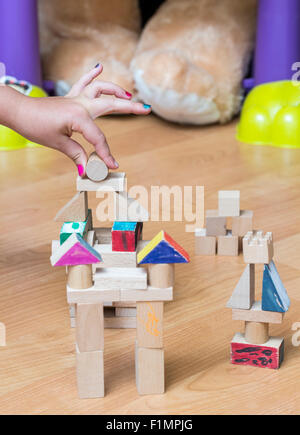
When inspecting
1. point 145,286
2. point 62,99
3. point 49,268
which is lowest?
point 49,268

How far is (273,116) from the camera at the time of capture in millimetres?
1418

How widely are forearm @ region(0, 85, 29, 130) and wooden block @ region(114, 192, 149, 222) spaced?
0.19m

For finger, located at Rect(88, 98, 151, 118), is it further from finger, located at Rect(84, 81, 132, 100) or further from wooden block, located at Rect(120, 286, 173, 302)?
wooden block, located at Rect(120, 286, 173, 302)

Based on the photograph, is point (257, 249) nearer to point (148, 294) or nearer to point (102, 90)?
point (148, 294)

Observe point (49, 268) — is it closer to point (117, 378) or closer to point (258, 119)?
point (117, 378)

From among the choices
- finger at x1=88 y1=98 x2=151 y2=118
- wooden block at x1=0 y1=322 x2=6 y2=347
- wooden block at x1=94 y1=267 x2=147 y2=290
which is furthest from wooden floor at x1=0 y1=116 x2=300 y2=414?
finger at x1=88 y1=98 x2=151 y2=118

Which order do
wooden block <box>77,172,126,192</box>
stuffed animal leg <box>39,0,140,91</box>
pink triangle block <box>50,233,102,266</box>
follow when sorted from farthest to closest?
1. stuffed animal leg <box>39,0,140,91</box>
2. wooden block <box>77,172,126,192</box>
3. pink triangle block <box>50,233,102,266</box>

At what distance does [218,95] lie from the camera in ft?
4.87

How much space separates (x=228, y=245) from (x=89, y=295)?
38 centimetres

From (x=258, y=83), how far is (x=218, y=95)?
97mm

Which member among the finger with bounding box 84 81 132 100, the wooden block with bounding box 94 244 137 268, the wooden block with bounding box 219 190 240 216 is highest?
the finger with bounding box 84 81 132 100

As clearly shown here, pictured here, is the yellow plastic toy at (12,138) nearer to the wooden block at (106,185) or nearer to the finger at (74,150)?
the finger at (74,150)

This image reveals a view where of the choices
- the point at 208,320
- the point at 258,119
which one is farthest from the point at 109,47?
the point at 208,320

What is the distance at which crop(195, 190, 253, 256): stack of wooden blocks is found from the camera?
1.00 meters
